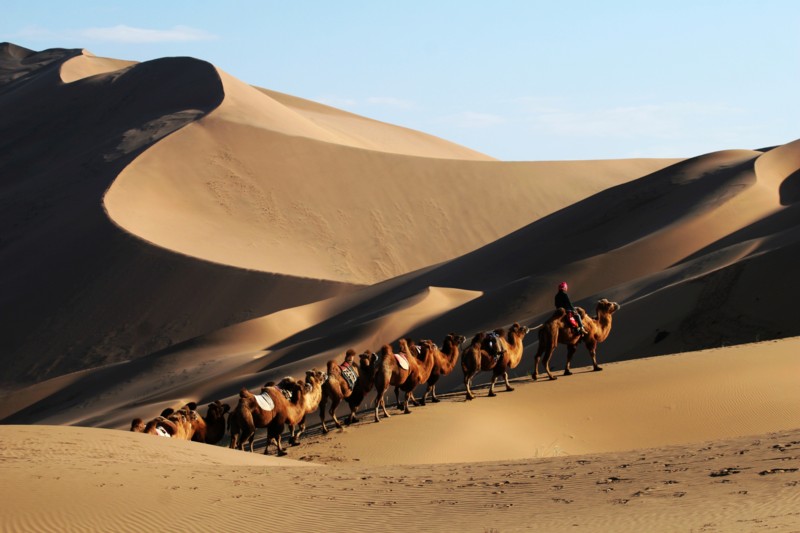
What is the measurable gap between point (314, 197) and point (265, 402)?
5676 centimetres

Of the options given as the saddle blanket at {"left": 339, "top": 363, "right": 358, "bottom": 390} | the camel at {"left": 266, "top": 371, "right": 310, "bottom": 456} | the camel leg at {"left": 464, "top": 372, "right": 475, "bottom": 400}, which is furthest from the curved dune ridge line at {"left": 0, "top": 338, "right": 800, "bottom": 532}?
the saddle blanket at {"left": 339, "top": 363, "right": 358, "bottom": 390}

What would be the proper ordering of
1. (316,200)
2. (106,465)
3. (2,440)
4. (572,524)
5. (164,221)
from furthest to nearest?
(316,200), (164,221), (2,440), (106,465), (572,524)

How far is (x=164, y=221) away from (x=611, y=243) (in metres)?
30.3

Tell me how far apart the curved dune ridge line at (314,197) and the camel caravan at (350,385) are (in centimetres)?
4157

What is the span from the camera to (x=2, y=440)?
14.7 meters

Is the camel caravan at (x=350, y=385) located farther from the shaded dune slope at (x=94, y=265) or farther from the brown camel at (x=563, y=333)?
the shaded dune slope at (x=94, y=265)

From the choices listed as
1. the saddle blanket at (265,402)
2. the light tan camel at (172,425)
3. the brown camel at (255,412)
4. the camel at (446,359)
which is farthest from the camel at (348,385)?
the light tan camel at (172,425)

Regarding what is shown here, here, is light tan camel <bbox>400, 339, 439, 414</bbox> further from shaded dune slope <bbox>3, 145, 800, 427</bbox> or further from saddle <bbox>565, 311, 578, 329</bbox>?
shaded dune slope <bbox>3, 145, 800, 427</bbox>

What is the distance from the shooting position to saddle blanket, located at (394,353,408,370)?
19609mm

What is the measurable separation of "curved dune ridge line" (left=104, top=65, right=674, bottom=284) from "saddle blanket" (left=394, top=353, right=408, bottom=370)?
42571 millimetres

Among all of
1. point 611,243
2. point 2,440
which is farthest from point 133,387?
point 2,440

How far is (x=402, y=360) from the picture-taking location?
64.6ft

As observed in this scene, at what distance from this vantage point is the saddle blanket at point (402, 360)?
19609 mm

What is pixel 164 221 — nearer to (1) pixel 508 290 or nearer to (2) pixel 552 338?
(1) pixel 508 290
